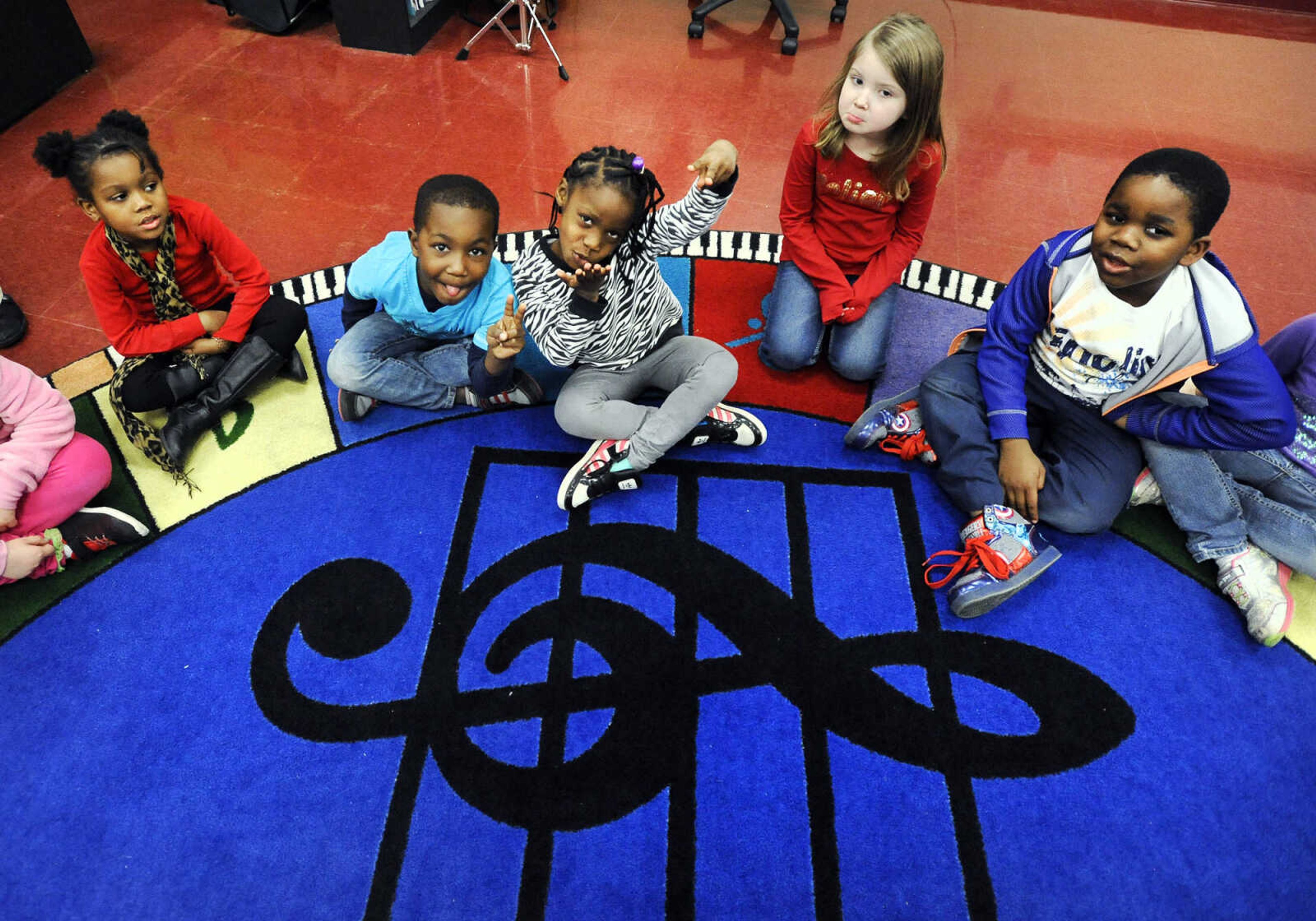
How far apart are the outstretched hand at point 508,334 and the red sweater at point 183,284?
26.9 inches

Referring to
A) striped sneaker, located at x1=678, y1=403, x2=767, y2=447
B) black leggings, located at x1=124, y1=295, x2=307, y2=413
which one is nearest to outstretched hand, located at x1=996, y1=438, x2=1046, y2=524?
striped sneaker, located at x1=678, y1=403, x2=767, y2=447

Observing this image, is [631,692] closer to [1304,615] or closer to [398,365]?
[398,365]

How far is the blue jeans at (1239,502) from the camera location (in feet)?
5.28

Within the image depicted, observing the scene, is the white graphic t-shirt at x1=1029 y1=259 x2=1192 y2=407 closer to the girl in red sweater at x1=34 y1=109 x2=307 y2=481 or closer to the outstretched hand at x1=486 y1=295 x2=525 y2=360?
the outstretched hand at x1=486 y1=295 x2=525 y2=360

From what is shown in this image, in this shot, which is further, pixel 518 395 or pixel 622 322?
pixel 518 395

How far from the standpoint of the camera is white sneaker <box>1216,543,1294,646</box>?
5.07 ft

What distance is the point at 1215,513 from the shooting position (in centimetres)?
164

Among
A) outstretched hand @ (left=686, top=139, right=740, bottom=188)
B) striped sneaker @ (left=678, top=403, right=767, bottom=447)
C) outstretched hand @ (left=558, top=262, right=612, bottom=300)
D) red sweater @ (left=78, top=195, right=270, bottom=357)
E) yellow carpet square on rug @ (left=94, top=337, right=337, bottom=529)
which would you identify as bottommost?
yellow carpet square on rug @ (left=94, top=337, right=337, bottom=529)

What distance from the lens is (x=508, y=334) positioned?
1461 mm

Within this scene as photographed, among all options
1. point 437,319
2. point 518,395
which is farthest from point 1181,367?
point 437,319

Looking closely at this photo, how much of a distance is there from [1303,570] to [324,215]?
8.55 ft

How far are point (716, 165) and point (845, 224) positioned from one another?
23.1 inches

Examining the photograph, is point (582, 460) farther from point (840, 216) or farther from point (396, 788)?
point (840, 216)

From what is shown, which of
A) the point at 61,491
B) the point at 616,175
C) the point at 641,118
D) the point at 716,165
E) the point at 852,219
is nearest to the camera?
the point at 616,175
